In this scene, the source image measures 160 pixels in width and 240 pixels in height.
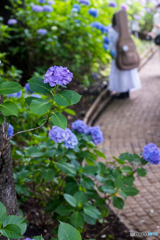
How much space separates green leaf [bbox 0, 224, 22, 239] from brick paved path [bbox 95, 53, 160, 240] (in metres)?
1.62

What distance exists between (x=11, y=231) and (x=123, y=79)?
4.83 meters

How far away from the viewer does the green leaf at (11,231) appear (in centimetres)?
114

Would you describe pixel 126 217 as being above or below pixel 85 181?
below

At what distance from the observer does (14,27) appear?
5.05 meters

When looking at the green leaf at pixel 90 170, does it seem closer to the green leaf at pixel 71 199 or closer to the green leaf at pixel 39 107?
the green leaf at pixel 71 199

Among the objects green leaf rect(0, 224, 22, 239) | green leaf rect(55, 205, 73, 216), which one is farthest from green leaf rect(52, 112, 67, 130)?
green leaf rect(55, 205, 73, 216)

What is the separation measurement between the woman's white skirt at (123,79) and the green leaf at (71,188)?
3991 millimetres

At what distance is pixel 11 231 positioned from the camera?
1146 millimetres

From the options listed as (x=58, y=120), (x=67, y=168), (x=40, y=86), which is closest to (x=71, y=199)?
(x=67, y=168)

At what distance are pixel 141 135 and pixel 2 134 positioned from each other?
3266mm

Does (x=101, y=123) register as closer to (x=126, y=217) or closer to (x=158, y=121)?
(x=158, y=121)

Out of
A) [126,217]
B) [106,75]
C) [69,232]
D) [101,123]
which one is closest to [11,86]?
[69,232]

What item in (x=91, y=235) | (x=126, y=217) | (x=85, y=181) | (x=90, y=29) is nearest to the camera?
(x=85, y=181)

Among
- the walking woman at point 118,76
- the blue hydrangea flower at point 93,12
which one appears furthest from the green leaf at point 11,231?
the walking woman at point 118,76
